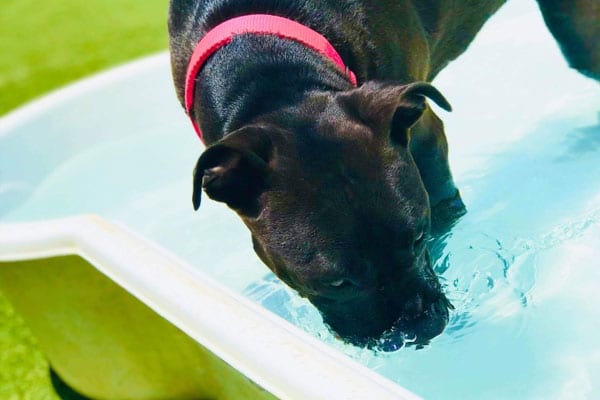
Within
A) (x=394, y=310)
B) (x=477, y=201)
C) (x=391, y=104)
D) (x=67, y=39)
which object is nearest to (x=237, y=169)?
(x=391, y=104)

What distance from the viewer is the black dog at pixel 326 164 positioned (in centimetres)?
256

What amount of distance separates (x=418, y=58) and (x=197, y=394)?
1628mm

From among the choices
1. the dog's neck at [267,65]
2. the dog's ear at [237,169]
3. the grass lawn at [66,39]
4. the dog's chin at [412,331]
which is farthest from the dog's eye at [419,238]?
the grass lawn at [66,39]

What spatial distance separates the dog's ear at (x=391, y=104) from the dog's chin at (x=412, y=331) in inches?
22.2

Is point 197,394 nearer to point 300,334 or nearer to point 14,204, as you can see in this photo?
point 300,334

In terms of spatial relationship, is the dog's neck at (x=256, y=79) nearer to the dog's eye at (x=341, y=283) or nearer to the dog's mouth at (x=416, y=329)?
the dog's eye at (x=341, y=283)

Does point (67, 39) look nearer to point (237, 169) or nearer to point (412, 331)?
point (237, 169)

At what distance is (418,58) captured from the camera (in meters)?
3.48

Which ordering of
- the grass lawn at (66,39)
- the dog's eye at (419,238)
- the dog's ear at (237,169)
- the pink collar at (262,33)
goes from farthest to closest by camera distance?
the grass lawn at (66,39) → the pink collar at (262,33) → the dog's eye at (419,238) → the dog's ear at (237,169)

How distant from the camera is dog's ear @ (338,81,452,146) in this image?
2.56 metres

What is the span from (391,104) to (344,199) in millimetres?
336

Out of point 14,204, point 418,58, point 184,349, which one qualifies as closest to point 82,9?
point 14,204

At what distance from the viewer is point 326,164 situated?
259cm

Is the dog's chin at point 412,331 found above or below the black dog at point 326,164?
below
